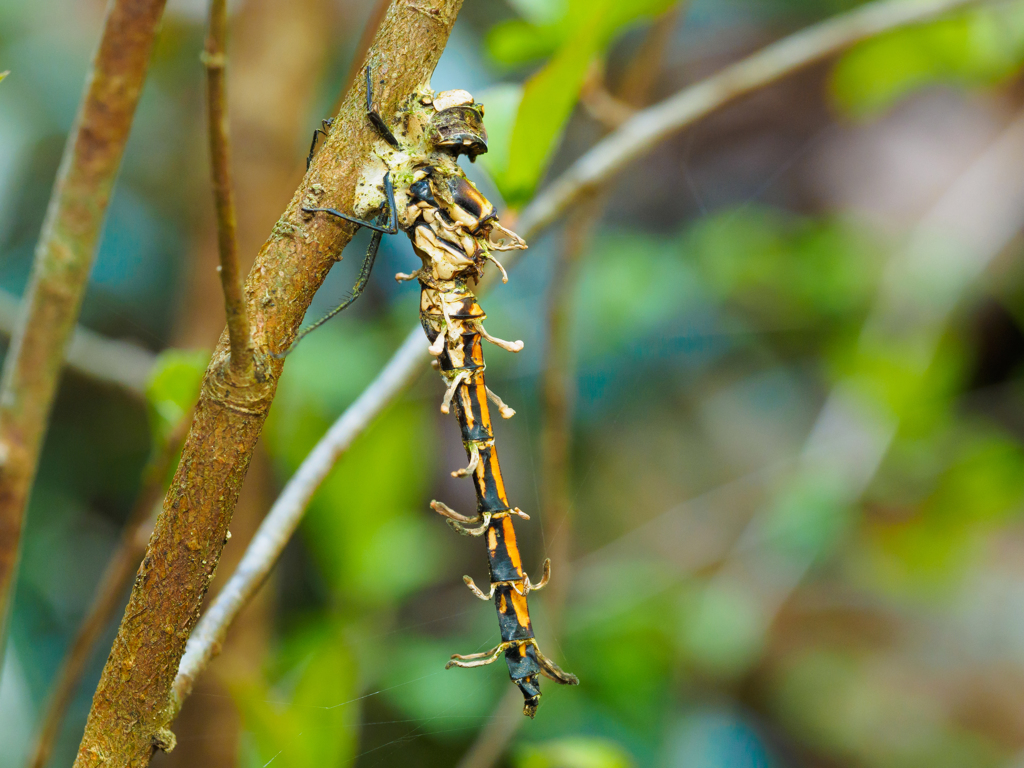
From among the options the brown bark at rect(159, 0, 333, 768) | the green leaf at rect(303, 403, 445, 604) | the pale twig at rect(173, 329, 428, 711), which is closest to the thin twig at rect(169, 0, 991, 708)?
the pale twig at rect(173, 329, 428, 711)

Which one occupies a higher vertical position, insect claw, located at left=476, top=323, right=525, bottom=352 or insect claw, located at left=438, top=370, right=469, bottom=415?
insect claw, located at left=476, top=323, right=525, bottom=352

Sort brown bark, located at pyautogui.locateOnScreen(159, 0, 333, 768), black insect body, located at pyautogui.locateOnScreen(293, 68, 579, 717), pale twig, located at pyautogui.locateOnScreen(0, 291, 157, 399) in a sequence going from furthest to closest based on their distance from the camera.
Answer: brown bark, located at pyautogui.locateOnScreen(159, 0, 333, 768), pale twig, located at pyautogui.locateOnScreen(0, 291, 157, 399), black insect body, located at pyautogui.locateOnScreen(293, 68, 579, 717)

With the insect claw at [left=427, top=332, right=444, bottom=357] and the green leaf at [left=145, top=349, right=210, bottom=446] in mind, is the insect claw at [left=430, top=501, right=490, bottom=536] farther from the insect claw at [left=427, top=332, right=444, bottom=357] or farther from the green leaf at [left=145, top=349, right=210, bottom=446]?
the green leaf at [left=145, top=349, right=210, bottom=446]

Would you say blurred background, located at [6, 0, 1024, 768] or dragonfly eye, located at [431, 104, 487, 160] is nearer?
dragonfly eye, located at [431, 104, 487, 160]

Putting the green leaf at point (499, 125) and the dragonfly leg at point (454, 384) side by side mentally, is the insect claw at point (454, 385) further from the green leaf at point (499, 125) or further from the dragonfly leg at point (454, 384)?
the green leaf at point (499, 125)

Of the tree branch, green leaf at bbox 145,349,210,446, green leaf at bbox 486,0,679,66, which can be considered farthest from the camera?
the tree branch

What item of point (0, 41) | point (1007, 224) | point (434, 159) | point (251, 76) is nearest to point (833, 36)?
point (434, 159)

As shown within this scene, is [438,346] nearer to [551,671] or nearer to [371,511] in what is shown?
[551,671]
